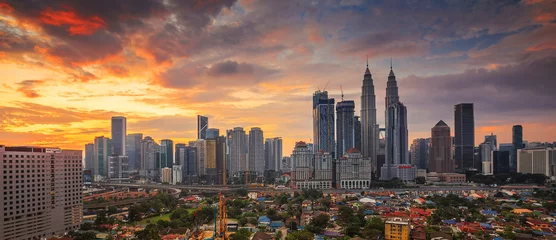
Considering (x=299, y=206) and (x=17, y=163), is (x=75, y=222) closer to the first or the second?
(x=17, y=163)

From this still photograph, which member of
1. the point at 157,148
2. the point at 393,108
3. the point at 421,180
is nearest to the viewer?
the point at 421,180

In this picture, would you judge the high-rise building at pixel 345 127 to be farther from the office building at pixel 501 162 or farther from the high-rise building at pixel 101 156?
the high-rise building at pixel 101 156

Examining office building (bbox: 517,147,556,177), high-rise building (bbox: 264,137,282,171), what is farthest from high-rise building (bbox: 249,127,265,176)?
office building (bbox: 517,147,556,177)

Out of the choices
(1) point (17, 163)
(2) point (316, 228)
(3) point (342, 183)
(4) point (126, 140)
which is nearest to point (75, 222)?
(1) point (17, 163)

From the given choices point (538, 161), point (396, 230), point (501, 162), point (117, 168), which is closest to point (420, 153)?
point (501, 162)

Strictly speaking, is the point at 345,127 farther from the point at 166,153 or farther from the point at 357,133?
the point at 166,153

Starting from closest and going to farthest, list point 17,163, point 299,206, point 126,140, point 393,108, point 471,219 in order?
point 17,163
point 471,219
point 299,206
point 393,108
point 126,140
